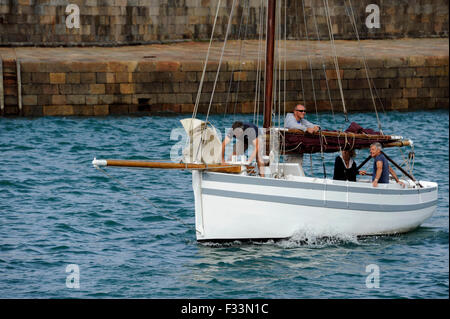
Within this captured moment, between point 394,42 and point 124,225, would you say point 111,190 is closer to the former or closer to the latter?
point 124,225

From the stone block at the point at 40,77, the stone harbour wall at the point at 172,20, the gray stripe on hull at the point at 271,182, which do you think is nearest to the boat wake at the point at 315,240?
the gray stripe on hull at the point at 271,182

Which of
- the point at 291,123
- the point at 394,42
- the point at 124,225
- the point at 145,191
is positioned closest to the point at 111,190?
the point at 145,191

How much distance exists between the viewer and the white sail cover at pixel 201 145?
14490 mm

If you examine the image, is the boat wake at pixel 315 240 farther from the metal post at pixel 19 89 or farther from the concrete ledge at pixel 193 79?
the metal post at pixel 19 89

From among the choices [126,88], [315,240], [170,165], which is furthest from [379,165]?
[126,88]

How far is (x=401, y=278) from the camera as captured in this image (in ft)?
46.0

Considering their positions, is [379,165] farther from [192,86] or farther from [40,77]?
[40,77]

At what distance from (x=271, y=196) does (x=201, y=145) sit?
1.23m

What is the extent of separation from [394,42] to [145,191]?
16.7 metres

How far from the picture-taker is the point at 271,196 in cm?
1449

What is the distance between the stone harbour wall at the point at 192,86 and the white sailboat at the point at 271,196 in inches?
455

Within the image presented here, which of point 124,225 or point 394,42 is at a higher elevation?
point 394,42

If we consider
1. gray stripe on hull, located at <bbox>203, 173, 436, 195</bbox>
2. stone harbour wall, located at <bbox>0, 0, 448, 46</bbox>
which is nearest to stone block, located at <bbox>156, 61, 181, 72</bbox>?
stone harbour wall, located at <bbox>0, 0, 448, 46</bbox>

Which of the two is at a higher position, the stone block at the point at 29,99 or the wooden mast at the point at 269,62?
the wooden mast at the point at 269,62
